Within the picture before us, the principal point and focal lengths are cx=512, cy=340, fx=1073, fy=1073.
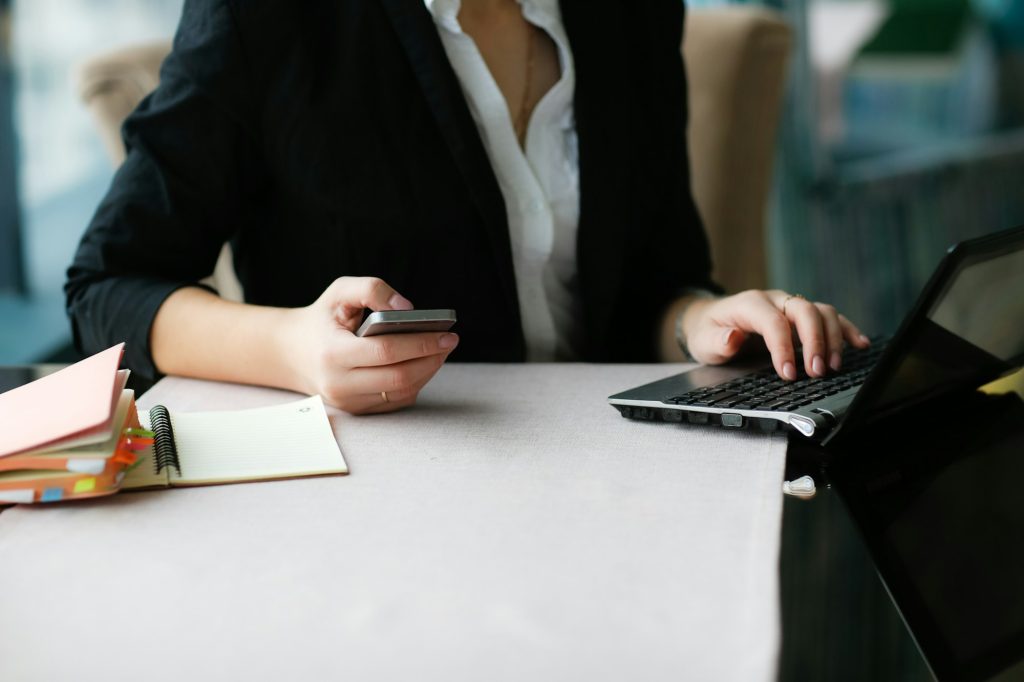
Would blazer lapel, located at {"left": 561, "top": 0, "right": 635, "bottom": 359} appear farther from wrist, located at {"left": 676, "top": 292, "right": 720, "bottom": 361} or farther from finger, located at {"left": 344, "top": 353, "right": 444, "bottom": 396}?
finger, located at {"left": 344, "top": 353, "right": 444, "bottom": 396}

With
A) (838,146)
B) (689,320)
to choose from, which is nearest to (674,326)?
(689,320)

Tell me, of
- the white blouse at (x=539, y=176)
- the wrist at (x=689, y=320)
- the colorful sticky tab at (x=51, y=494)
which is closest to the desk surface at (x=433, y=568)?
the colorful sticky tab at (x=51, y=494)

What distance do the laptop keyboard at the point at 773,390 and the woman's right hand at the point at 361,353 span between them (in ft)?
0.60

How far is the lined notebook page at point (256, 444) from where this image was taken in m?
0.68

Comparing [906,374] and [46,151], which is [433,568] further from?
[46,151]

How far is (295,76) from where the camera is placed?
0.96m

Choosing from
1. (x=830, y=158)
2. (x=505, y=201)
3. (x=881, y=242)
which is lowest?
(x=881, y=242)

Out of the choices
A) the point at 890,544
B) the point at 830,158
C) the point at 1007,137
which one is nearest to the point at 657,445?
the point at 890,544

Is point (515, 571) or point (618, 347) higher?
point (515, 571)

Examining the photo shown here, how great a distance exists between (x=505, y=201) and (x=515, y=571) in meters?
0.58

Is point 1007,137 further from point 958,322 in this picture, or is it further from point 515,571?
point 515,571

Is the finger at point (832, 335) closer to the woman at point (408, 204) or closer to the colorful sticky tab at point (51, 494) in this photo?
the woman at point (408, 204)

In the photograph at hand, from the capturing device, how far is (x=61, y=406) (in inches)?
26.1

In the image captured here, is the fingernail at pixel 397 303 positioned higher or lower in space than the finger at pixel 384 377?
higher
